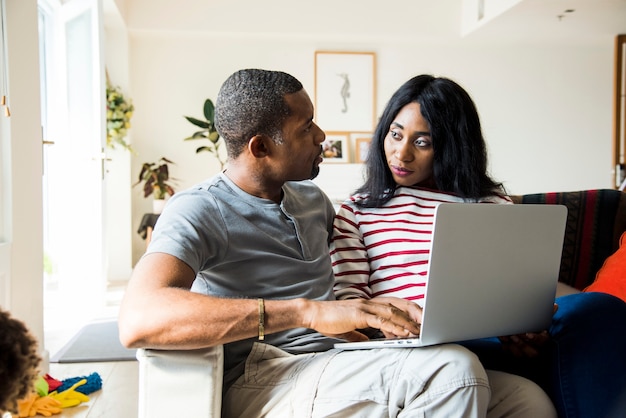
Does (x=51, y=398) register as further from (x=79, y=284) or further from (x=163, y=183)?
(x=163, y=183)

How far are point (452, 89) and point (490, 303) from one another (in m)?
0.77

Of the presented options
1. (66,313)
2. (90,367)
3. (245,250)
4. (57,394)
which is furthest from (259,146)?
(66,313)

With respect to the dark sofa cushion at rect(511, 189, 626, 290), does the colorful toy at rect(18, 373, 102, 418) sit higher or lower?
lower

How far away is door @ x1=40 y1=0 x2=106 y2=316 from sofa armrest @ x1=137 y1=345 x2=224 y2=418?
11.0 ft

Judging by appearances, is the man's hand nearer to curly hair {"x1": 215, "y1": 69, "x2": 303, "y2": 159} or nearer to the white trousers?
the white trousers

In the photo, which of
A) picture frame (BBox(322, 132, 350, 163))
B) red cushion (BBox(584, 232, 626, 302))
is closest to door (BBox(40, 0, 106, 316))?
picture frame (BBox(322, 132, 350, 163))

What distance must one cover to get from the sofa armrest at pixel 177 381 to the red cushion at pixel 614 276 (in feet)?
3.88

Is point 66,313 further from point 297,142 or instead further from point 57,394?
point 297,142

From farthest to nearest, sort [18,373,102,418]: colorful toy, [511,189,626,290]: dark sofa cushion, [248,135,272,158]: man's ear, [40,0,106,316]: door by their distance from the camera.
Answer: [40,0,106,316]: door, [18,373,102,418]: colorful toy, [511,189,626,290]: dark sofa cushion, [248,135,272,158]: man's ear

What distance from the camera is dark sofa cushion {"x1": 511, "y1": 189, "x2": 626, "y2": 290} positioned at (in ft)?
6.72

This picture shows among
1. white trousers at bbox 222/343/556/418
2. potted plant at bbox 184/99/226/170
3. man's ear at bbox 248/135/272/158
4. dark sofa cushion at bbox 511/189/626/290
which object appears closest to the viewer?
white trousers at bbox 222/343/556/418

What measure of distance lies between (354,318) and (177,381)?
35 centimetres

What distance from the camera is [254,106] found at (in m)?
1.52

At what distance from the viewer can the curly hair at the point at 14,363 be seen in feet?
2.25
